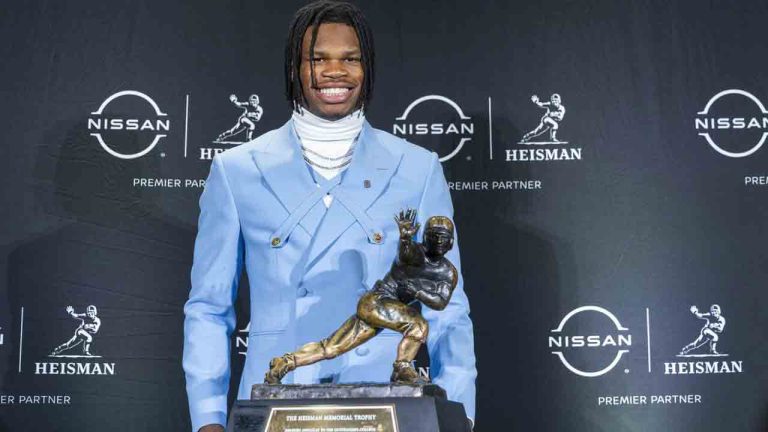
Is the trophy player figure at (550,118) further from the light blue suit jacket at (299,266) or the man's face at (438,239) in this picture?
the man's face at (438,239)

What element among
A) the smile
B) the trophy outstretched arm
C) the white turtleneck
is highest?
the smile

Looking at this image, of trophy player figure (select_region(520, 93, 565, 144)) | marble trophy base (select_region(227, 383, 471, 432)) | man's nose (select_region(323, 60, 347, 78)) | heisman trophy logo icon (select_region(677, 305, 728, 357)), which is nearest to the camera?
marble trophy base (select_region(227, 383, 471, 432))

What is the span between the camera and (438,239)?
2.35 metres

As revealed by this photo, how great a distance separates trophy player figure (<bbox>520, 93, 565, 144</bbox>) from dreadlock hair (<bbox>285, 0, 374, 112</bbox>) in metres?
1.37

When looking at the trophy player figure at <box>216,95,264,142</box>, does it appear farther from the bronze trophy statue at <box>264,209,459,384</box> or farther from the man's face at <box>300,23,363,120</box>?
the bronze trophy statue at <box>264,209,459,384</box>

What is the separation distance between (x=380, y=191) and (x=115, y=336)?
164cm

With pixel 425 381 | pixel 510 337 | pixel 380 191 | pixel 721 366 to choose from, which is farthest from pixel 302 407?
pixel 721 366

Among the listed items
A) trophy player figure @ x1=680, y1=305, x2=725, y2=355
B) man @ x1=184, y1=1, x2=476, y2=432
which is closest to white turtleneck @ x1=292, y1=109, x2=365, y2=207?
man @ x1=184, y1=1, x2=476, y2=432

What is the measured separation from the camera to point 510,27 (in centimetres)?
423

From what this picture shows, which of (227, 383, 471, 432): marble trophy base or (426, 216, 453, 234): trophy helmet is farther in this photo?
(426, 216, 453, 234): trophy helmet

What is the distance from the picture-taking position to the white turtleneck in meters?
2.89

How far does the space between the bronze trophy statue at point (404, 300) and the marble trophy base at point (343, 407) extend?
10cm

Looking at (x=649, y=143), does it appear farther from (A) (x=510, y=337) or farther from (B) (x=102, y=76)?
(B) (x=102, y=76)

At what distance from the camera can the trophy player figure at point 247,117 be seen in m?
4.18
